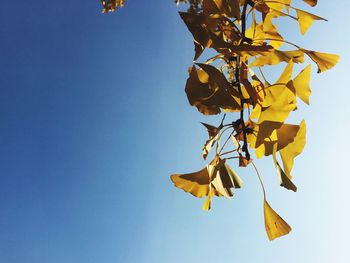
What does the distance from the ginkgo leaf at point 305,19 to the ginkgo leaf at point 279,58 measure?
11 cm

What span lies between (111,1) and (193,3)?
0.62 metres

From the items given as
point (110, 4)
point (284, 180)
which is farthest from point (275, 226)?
point (110, 4)

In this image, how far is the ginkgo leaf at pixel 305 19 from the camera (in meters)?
0.71

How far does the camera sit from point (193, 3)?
2.54m

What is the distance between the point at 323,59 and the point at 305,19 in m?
0.10

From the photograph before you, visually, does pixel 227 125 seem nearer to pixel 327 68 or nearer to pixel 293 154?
pixel 293 154

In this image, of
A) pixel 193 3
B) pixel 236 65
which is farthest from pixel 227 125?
pixel 193 3

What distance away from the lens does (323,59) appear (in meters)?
0.69

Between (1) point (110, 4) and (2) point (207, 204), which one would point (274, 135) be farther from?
(1) point (110, 4)

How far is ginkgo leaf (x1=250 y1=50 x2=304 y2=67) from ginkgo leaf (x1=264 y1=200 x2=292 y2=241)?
0.89ft

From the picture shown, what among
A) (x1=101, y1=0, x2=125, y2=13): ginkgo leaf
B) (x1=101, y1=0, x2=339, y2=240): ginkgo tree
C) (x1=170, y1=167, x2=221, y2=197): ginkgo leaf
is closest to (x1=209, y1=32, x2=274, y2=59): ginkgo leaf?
(x1=101, y1=0, x2=339, y2=240): ginkgo tree

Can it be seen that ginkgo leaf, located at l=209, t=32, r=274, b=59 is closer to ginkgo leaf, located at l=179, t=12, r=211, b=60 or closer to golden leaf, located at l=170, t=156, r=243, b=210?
ginkgo leaf, located at l=179, t=12, r=211, b=60

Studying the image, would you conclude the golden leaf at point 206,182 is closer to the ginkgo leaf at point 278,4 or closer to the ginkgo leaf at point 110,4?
the ginkgo leaf at point 278,4

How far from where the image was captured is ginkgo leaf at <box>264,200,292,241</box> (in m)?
0.62
